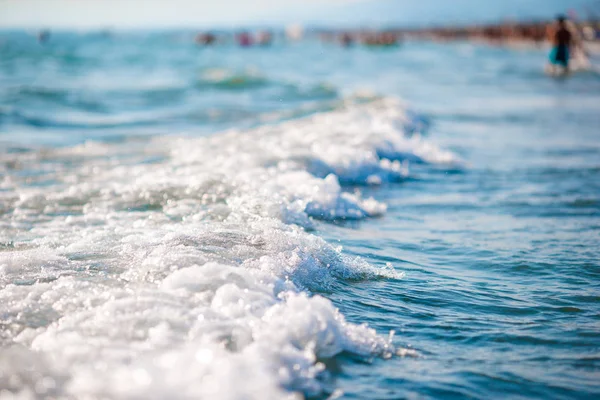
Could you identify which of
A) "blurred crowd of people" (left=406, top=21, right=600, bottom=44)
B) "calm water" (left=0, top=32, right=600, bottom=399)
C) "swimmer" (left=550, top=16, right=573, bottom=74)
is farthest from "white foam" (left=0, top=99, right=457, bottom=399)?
"blurred crowd of people" (left=406, top=21, right=600, bottom=44)

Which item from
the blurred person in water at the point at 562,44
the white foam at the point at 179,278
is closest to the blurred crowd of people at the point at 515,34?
the blurred person in water at the point at 562,44

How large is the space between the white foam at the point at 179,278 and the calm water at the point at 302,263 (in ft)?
0.05

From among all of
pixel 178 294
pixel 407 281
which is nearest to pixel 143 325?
pixel 178 294

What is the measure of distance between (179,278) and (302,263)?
948 mm

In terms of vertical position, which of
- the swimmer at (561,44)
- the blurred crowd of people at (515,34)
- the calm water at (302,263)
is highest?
the blurred crowd of people at (515,34)

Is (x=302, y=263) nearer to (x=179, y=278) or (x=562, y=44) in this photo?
(x=179, y=278)

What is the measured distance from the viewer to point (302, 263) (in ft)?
14.9

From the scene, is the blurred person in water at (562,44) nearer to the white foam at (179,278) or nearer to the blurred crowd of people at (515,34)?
the blurred crowd of people at (515,34)

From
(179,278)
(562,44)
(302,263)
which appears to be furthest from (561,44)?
(179,278)

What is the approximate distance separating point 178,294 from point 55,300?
76 centimetres

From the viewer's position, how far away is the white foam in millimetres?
3062

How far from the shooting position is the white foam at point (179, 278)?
3.06 meters

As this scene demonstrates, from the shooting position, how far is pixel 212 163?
8.39 meters

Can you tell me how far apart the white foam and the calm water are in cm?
2
